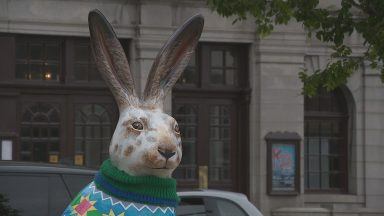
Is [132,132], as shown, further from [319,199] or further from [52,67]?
[319,199]

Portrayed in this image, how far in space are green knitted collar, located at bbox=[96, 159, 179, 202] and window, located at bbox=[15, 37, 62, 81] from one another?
12286 mm

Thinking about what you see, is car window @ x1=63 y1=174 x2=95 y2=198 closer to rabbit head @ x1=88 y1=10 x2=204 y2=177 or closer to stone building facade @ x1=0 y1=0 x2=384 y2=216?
rabbit head @ x1=88 y1=10 x2=204 y2=177

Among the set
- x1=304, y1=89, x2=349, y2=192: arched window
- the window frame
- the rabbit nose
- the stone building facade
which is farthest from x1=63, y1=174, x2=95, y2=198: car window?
x1=304, y1=89, x2=349, y2=192: arched window

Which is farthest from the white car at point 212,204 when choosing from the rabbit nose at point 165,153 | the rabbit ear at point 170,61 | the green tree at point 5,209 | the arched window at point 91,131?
the arched window at point 91,131

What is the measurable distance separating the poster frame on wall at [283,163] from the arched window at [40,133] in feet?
13.9

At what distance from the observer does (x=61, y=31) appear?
52.5 ft

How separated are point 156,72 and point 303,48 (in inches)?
522

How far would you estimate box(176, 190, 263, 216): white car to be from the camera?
26.8ft

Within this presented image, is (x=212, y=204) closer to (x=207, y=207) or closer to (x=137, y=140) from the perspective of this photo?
(x=207, y=207)

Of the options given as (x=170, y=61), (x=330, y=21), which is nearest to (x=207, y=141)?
→ (x=330, y=21)

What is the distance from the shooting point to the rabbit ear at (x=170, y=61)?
423cm

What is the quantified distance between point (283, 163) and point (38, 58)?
5.35 meters

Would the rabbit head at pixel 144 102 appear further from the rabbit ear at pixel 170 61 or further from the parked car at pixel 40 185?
the parked car at pixel 40 185

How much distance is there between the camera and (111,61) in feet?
13.7
